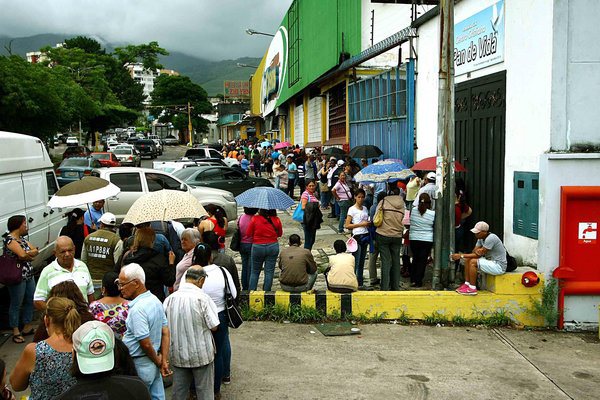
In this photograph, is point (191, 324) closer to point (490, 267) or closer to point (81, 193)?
point (81, 193)

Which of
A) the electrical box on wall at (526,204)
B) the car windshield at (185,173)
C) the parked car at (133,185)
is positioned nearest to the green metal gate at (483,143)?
the electrical box on wall at (526,204)

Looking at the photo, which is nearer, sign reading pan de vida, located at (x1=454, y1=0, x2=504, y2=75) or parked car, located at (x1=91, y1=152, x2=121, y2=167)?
sign reading pan de vida, located at (x1=454, y1=0, x2=504, y2=75)

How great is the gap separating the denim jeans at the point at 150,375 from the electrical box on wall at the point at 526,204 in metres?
6.08

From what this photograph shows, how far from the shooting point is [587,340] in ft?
26.2

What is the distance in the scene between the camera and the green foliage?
27.2 ft

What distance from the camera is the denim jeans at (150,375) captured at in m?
4.72

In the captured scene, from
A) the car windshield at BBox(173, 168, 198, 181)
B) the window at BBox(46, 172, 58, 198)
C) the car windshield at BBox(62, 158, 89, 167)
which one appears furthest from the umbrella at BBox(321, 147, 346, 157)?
the car windshield at BBox(62, 158, 89, 167)

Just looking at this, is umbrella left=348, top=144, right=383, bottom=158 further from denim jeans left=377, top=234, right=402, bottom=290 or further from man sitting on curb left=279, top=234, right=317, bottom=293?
man sitting on curb left=279, top=234, right=317, bottom=293

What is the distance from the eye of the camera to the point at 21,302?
7.80 m

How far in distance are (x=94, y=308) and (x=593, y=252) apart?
6.76 metres

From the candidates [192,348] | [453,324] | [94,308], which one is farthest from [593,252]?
[94,308]

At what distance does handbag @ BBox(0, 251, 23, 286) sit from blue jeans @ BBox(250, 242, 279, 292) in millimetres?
3147

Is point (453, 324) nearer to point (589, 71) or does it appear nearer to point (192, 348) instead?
point (589, 71)

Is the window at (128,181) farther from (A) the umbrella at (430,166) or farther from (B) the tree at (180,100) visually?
(B) the tree at (180,100)
